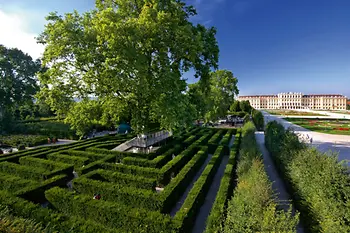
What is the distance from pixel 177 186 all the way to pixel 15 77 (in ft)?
139

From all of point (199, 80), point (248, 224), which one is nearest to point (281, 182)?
point (248, 224)

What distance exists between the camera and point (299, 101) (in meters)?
139

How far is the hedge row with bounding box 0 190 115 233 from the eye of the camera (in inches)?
229

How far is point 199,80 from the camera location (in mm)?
17016

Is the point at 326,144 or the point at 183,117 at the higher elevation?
the point at 183,117

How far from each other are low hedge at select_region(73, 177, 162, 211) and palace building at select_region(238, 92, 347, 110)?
149m

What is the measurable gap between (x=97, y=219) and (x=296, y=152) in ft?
32.6

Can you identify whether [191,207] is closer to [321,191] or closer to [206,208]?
[206,208]

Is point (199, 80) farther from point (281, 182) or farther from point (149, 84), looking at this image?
point (281, 182)

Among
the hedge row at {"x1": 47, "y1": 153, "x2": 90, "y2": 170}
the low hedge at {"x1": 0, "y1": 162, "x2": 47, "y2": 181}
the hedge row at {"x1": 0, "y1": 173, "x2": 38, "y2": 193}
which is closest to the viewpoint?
the hedge row at {"x1": 0, "y1": 173, "x2": 38, "y2": 193}

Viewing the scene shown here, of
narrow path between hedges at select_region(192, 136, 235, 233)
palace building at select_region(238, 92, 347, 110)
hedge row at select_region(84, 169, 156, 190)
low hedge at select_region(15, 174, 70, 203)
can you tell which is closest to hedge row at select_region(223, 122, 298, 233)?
narrow path between hedges at select_region(192, 136, 235, 233)

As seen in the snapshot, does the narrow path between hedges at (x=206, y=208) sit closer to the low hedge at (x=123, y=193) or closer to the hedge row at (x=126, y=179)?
the low hedge at (x=123, y=193)

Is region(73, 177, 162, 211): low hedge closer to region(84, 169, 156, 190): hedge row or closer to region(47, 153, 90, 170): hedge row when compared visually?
Answer: region(84, 169, 156, 190): hedge row

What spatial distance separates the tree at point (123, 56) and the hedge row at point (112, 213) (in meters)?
6.72
